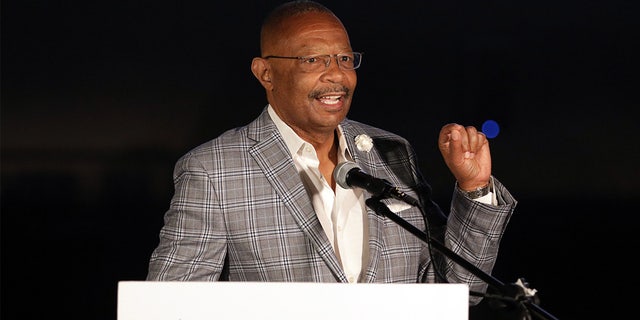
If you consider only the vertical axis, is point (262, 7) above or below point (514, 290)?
above

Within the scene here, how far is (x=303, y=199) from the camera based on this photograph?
1863 millimetres

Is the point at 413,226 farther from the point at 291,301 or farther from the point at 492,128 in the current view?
the point at 492,128

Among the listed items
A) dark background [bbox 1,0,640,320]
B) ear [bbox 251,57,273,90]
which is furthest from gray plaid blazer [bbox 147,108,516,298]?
dark background [bbox 1,0,640,320]

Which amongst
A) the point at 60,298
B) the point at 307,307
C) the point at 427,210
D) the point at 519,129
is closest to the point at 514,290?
the point at 307,307

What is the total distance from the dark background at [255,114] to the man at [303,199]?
729mm

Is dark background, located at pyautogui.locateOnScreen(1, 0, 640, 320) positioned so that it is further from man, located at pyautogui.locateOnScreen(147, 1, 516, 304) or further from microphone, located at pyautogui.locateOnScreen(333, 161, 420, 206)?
microphone, located at pyautogui.locateOnScreen(333, 161, 420, 206)

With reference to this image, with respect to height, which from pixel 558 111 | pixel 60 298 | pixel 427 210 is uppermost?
pixel 558 111

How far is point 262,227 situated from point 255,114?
94 centimetres

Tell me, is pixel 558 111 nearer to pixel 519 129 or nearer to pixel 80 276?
pixel 519 129

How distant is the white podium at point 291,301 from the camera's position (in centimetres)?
120

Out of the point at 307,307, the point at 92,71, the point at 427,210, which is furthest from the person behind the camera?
the point at 92,71

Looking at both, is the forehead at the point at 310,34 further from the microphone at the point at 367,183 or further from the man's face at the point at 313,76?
the microphone at the point at 367,183

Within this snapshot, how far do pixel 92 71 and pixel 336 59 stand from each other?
0.99 meters

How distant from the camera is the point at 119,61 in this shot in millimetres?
2594
